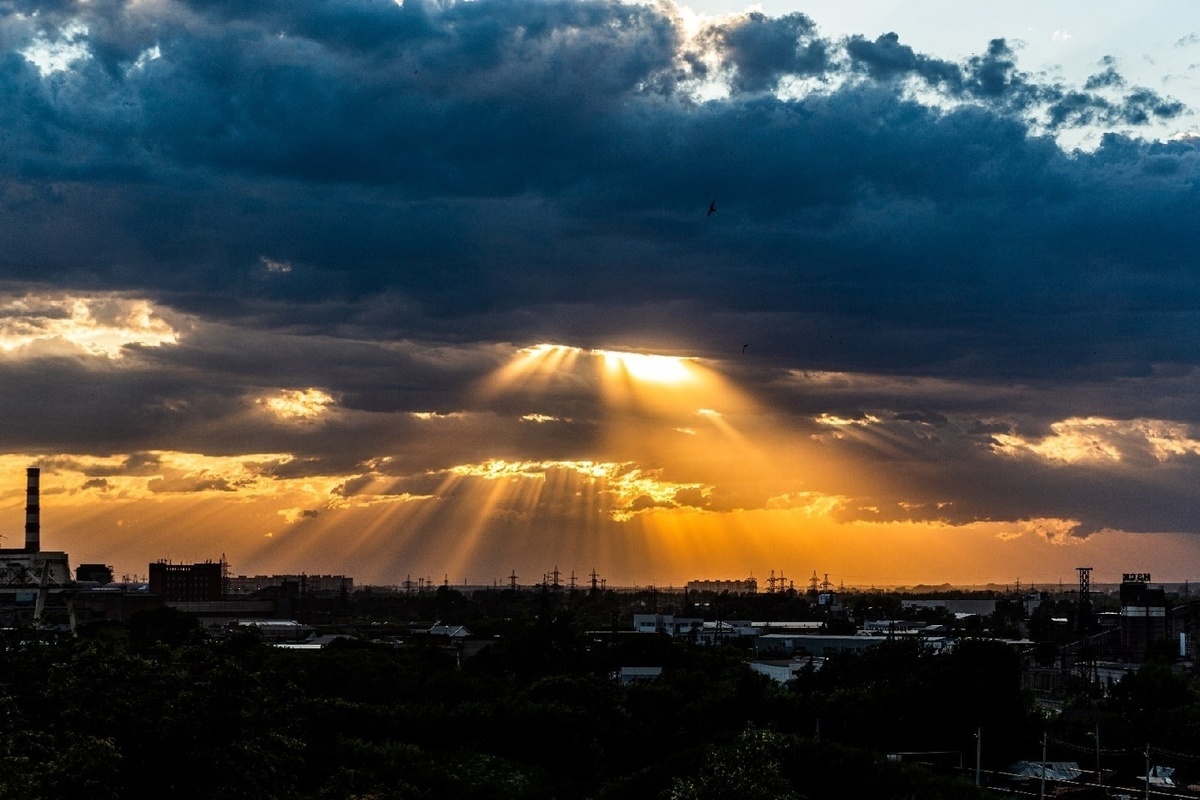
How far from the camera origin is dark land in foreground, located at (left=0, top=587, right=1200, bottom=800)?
40.9 meters

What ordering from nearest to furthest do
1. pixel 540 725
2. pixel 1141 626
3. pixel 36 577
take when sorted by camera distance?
pixel 540 725, pixel 36 577, pixel 1141 626

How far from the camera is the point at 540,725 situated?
73000 millimetres

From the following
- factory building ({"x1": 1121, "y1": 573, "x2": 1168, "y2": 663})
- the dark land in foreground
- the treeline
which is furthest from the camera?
factory building ({"x1": 1121, "y1": 573, "x2": 1168, "y2": 663})

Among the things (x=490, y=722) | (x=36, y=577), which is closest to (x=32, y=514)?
(x=36, y=577)

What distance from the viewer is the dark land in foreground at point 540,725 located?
4094 cm

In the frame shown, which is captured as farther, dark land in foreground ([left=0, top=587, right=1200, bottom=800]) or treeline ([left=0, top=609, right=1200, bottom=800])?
dark land in foreground ([left=0, top=587, right=1200, bottom=800])

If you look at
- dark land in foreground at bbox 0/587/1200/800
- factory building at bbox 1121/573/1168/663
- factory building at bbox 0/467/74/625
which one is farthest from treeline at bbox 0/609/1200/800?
factory building at bbox 1121/573/1168/663

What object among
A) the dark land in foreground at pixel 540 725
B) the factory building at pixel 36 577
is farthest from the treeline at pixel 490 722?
the factory building at pixel 36 577

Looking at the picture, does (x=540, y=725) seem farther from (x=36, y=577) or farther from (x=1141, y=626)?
(x=1141, y=626)

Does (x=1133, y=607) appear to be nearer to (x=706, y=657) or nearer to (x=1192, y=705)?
(x=706, y=657)

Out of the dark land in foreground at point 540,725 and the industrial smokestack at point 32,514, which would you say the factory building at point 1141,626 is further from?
the industrial smokestack at point 32,514

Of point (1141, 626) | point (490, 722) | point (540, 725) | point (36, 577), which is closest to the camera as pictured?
point (540, 725)

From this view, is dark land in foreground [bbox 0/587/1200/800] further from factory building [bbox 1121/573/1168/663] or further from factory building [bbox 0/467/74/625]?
factory building [bbox 1121/573/1168/663]

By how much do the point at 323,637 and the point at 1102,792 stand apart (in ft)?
412
